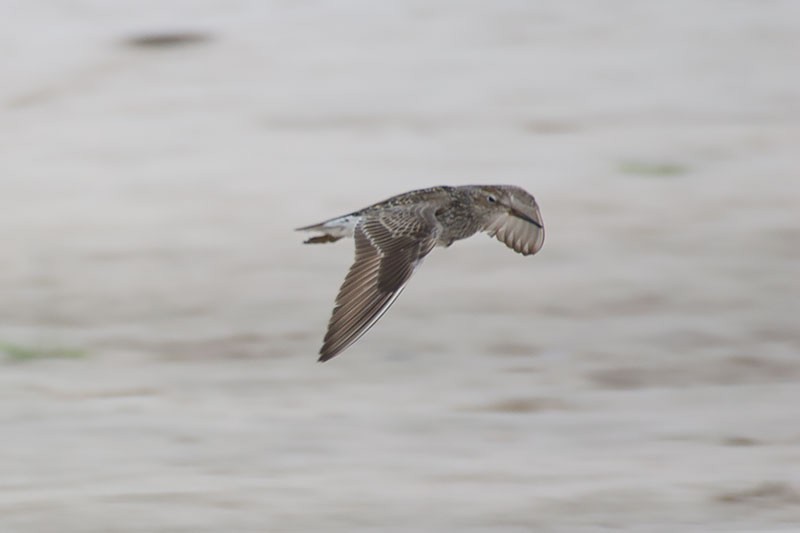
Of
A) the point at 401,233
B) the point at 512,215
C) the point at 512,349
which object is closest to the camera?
the point at 401,233

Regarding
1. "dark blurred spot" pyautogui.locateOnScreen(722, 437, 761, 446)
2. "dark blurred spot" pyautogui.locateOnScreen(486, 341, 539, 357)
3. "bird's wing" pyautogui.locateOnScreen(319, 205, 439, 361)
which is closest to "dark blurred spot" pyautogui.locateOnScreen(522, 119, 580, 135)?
"dark blurred spot" pyautogui.locateOnScreen(486, 341, 539, 357)

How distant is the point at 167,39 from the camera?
1086cm

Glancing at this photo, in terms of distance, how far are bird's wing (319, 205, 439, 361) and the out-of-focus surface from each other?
67 cm

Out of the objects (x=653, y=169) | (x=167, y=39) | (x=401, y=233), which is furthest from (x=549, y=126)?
(x=401, y=233)

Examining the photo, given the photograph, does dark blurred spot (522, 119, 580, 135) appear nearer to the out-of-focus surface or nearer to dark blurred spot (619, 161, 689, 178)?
the out-of-focus surface

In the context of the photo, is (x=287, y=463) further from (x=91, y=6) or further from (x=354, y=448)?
(x=91, y=6)

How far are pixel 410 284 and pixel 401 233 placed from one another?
2726 mm

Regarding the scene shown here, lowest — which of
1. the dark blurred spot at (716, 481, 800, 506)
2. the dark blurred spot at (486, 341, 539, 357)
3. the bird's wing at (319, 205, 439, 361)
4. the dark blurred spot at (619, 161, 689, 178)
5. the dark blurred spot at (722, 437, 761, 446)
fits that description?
the dark blurred spot at (486, 341, 539, 357)

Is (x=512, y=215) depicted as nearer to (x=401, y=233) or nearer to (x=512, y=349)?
(x=401, y=233)

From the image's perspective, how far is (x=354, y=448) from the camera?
617 cm

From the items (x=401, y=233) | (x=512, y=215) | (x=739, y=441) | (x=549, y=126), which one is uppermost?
(x=401, y=233)

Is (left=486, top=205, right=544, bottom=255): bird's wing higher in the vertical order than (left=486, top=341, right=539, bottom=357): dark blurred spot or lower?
higher

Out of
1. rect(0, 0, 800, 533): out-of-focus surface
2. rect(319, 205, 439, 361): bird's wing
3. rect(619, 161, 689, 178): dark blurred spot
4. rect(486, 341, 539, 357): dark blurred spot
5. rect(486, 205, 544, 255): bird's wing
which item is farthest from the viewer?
rect(619, 161, 689, 178): dark blurred spot

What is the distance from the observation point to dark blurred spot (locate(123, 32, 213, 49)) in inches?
425
